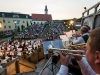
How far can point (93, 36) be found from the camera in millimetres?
968

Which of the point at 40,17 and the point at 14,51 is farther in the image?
the point at 40,17

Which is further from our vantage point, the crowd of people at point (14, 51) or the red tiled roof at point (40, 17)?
the red tiled roof at point (40, 17)

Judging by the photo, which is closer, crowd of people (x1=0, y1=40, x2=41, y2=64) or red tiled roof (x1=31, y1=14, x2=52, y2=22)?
crowd of people (x1=0, y1=40, x2=41, y2=64)

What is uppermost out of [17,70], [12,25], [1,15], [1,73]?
[1,15]

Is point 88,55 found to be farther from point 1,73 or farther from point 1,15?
point 1,15

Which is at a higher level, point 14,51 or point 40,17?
point 40,17

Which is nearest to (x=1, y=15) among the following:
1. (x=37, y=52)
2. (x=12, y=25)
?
(x=12, y=25)

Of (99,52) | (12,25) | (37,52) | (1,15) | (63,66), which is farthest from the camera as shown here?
(12,25)

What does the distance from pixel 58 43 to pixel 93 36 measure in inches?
110

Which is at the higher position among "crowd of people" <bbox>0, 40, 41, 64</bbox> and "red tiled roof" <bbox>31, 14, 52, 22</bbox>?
"red tiled roof" <bbox>31, 14, 52, 22</bbox>

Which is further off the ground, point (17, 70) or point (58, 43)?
point (58, 43)

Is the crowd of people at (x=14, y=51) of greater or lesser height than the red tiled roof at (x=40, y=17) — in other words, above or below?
below

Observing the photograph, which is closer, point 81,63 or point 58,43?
point 81,63

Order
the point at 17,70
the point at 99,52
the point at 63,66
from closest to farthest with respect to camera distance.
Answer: the point at 99,52 → the point at 63,66 → the point at 17,70
